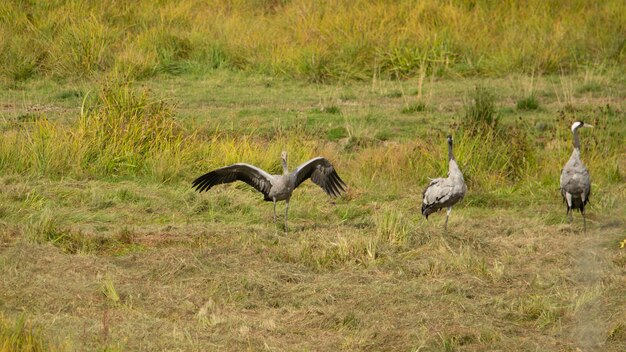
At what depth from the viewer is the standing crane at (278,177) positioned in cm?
902

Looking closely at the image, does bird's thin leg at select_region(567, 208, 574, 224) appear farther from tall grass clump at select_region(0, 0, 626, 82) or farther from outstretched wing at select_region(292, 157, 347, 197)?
tall grass clump at select_region(0, 0, 626, 82)

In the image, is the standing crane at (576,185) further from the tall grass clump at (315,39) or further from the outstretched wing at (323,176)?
the tall grass clump at (315,39)

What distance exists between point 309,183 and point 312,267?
2.90 meters

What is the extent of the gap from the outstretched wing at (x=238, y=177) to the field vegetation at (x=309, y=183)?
0.33 meters

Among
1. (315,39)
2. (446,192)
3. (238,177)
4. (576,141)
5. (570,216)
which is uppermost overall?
(576,141)

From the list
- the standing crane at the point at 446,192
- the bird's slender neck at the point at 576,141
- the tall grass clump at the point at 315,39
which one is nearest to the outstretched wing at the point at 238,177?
the standing crane at the point at 446,192

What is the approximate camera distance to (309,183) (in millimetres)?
10820

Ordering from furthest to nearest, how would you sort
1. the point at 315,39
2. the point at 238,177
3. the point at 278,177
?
the point at 315,39 → the point at 238,177 → the point at 278,177

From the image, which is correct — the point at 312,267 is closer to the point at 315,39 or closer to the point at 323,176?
the point at 323,176

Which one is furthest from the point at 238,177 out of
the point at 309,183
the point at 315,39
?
the point at 315,39

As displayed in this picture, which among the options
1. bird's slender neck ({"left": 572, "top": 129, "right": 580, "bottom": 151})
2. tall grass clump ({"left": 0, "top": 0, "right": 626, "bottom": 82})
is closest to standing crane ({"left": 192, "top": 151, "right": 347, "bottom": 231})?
bird's slender neck ({"left": 572, "top": 129, "right": 580, "bottom": 151})

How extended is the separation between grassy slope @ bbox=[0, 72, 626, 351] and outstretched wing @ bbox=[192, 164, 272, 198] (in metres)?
0.33

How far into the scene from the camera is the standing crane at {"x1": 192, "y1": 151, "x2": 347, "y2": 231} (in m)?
9.02

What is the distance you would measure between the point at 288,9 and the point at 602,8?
14.6ft
